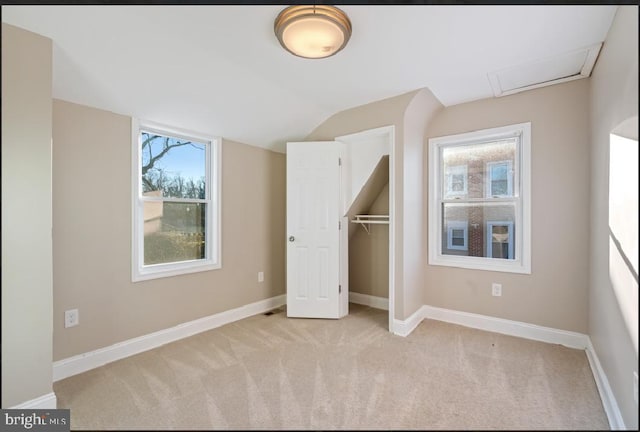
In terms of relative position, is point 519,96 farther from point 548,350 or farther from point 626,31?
point 548,350

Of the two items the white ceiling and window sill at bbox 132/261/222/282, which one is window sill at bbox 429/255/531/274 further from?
window sill at bbox 132/261/222/282

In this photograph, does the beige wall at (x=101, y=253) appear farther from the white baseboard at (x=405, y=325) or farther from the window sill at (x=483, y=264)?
the window sill at (x=483, y=264)

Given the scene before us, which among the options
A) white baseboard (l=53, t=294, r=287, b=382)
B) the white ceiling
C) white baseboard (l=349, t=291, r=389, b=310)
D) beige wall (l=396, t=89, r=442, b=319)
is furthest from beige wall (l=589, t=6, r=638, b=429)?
white baseboard (l=53, t=294, r=287, b=382)

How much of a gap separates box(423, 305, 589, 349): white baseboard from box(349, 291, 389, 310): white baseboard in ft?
1.77

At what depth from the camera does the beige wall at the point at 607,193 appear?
3.92 feet

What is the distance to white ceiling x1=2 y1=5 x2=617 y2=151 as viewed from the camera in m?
1.65

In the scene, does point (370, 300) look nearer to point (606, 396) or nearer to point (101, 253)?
point (606, 396)

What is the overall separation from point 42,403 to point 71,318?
589 millimetres

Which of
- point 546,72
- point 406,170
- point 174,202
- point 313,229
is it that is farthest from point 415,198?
point 174,202

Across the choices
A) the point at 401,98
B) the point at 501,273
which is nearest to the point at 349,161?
the point at 401,98

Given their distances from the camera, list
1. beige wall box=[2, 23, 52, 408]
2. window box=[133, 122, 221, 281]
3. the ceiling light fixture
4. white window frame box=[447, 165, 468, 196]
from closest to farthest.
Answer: beige wall box=[2, 23, 52, 408] < the ceiling light fixture < window box=[133, 122, 221, 281] < white window frame box=[447, 165, 468, 196]

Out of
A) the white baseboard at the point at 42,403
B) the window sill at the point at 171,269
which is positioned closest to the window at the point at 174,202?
the window sill at the point at 171,269

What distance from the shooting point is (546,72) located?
2.25 m

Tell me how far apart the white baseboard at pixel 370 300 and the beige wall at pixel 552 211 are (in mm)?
1018
